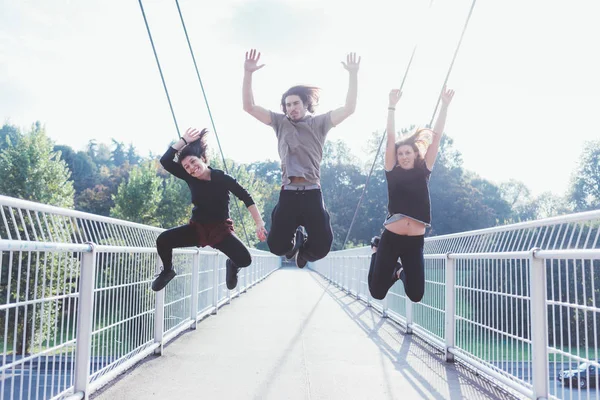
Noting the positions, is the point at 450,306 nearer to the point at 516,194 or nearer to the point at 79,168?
the point at 79,168

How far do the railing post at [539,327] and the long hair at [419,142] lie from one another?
1.07m

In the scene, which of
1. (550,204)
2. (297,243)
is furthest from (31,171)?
(550,204)

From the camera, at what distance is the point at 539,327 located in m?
3.82

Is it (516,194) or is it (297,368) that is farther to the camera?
(516,194)

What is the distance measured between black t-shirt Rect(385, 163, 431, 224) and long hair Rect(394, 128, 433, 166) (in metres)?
0.09

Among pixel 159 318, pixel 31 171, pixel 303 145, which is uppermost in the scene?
pixel 31 171

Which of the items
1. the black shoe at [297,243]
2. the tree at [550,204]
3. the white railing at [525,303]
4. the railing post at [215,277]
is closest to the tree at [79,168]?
the tree at [550,204]

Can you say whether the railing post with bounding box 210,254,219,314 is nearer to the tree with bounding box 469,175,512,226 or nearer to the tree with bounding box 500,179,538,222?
the tree with bounding box 469,175,512,226

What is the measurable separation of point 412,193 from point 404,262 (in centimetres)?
59

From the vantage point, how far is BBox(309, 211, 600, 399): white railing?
3.27 m

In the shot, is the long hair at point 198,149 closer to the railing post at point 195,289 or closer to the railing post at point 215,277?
the railing post at point 195,289

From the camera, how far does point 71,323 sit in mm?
3842

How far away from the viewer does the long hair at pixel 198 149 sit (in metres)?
4.17

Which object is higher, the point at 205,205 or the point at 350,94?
the point at 350,94
